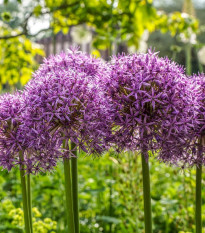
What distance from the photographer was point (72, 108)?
1305mm

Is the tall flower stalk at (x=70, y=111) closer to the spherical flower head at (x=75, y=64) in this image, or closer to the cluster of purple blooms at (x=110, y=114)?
the cluster of purple blooms at (x=110, y=114)

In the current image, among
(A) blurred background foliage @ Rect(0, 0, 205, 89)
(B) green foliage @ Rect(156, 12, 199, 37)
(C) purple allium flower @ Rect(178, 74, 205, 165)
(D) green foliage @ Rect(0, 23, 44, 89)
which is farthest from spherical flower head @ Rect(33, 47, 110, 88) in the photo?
(D) green foliage @ Rect(0, 23, 44, 89)

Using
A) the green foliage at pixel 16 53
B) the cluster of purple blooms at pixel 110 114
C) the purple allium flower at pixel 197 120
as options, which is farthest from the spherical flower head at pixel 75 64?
the green foliage at pixel 16 53

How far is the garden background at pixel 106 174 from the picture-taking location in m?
2.54

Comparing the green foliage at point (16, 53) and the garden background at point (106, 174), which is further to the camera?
the green foliage at point (16, 53)

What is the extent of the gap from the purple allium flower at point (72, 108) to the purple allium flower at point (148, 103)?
6cm

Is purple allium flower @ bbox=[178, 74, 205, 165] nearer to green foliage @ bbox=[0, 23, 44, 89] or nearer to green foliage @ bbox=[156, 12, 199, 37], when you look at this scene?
green foliage @ bbox=[156, 12, 199, 37]

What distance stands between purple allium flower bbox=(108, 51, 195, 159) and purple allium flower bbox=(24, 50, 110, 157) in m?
0.06

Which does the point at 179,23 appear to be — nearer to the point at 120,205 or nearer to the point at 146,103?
the point at 120,205

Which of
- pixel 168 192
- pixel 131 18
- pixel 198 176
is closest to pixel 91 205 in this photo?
pixel 168 192

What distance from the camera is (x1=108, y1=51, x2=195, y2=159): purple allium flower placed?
1254mm

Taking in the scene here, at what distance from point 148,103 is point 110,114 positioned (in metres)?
0.16

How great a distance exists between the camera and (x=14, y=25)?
18.0 ft

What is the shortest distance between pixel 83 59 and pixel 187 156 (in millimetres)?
651
